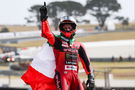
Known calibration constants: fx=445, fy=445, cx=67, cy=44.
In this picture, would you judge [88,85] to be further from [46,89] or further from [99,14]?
[99,14]

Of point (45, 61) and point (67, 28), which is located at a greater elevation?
point (67, 28)

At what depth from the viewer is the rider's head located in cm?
582

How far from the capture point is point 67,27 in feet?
19.1

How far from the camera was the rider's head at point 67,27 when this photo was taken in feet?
19.1

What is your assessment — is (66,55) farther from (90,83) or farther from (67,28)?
(90,83)

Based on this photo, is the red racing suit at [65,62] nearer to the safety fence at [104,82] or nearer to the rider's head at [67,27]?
the rider's head at [67,27]

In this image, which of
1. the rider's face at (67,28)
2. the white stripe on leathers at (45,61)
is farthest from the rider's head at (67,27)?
the white stripe on leathers at (45,61)

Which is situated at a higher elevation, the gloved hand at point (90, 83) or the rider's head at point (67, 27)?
the rider's head at point (67, 27)

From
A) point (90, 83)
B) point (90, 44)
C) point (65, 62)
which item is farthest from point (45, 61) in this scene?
point (90, 44)

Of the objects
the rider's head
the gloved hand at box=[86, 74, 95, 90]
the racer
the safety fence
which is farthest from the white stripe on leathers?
the safety fence

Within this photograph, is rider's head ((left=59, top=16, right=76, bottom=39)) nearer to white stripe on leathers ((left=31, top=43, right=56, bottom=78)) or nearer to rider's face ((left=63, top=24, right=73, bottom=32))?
rider's face ((left=63, top=24, right=73, bottom=32))

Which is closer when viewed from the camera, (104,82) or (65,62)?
(65,62)

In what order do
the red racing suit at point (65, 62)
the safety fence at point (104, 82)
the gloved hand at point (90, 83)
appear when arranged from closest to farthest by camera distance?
the red racing suit at point (65, 62) < the gloved hand at point (90, 83) < the safety fence at point (104, 82)

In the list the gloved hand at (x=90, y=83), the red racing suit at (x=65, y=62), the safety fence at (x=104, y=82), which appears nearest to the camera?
the red racing suit at (x=65, y=62)
